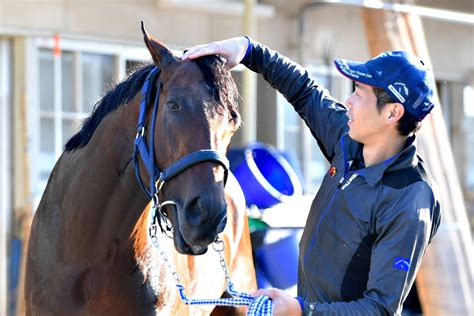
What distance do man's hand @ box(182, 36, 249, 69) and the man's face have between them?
0.61 m

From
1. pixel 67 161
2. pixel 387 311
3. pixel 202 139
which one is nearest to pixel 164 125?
pixel 202 139

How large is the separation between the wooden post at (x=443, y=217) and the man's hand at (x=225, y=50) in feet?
9.58

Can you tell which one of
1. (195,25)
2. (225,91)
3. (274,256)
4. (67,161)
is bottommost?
(274,256)

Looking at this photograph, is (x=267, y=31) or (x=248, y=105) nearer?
(x=248, y=105)

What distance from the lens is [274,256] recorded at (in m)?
5.34

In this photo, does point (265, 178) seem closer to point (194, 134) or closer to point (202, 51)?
point (202, 51)

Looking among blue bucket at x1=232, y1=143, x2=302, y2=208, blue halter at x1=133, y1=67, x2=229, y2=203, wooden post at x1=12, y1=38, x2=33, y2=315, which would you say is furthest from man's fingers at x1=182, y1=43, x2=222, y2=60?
wooden post at x1=12, y1=38, x2=33, y2=315

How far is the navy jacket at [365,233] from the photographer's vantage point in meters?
2.17

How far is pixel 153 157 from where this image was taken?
109 inches

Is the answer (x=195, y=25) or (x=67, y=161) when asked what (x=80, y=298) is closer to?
(x=67, y=161)

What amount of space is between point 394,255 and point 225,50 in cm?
104

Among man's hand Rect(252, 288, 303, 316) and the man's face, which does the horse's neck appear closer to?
the man's face

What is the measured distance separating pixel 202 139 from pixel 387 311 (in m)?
0.85

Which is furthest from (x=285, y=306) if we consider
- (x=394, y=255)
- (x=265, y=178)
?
(x=265, y=178)
